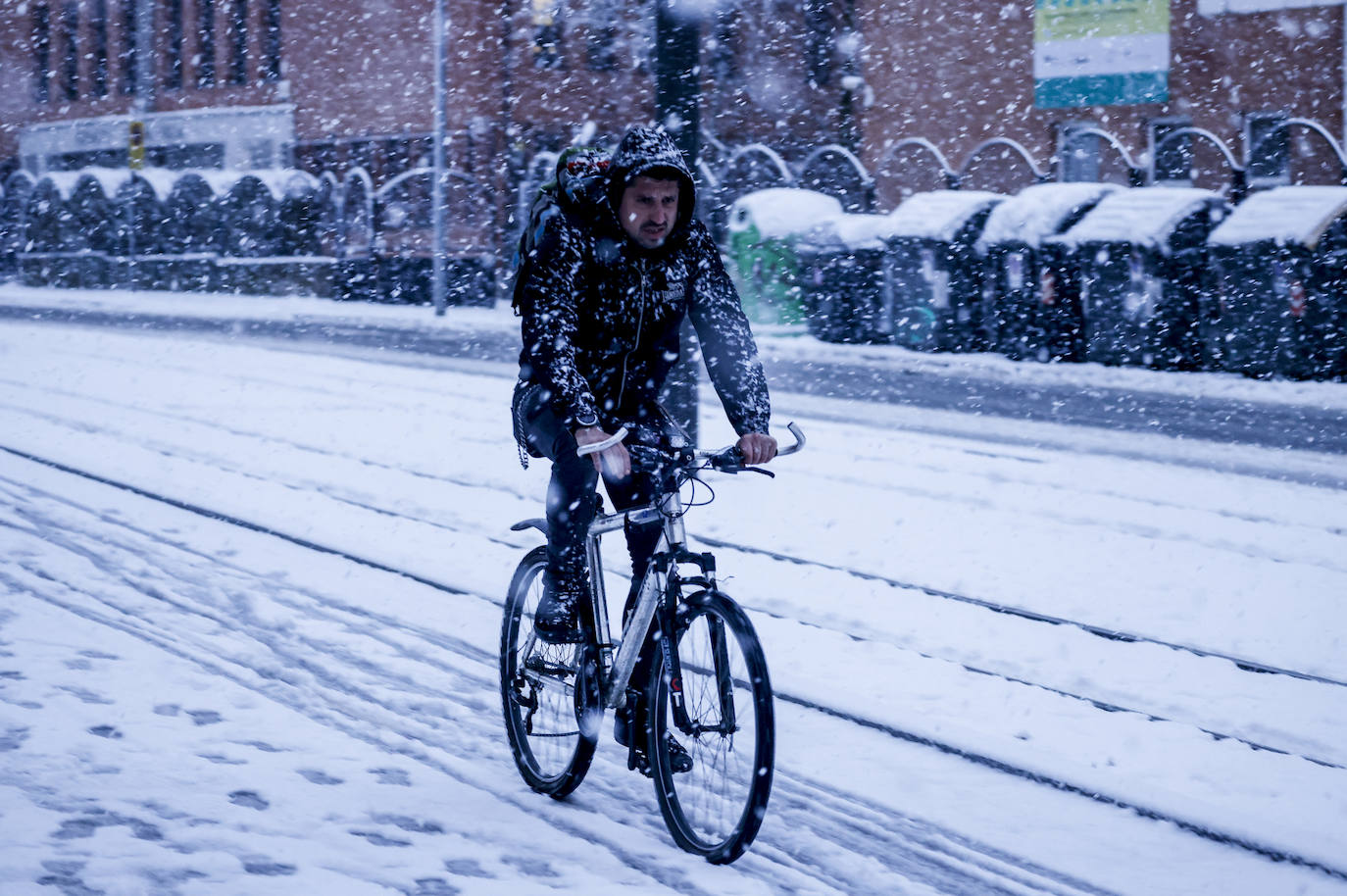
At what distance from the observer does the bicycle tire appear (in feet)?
13.1

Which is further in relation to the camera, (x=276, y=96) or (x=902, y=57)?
(x=276, y=96)

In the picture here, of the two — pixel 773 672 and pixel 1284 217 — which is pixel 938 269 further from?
pixel 773 672

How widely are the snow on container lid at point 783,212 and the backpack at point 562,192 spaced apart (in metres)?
16.5

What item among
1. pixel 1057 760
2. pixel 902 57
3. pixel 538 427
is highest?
pixel 902 57

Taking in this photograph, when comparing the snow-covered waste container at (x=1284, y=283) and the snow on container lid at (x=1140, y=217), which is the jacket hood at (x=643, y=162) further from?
the snow on container lid at (x=1140, y=217)

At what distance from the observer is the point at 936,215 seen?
59.9 ft

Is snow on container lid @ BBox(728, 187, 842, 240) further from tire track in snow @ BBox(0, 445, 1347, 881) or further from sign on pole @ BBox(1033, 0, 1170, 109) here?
tire track in snow @ BBox(0, 445, 1347, 881)

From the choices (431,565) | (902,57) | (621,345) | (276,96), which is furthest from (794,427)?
(276,96)

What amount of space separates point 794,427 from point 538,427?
2.08ft

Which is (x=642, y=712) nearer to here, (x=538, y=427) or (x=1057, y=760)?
(x=538, y=427)

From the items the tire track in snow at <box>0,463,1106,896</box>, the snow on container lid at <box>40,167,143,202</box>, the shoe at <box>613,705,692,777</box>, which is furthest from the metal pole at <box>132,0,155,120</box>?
the shoe at <box>613,705,692,777</box>

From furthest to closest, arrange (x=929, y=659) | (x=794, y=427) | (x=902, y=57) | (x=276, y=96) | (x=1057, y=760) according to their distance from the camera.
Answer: (x=276, y=96) → (x=902, y=57) → (x=929, y=659) → (x=1057, y=760) → (x=794, y=427)

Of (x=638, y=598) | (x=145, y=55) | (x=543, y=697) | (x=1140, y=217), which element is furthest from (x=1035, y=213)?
(x=145, y=55)

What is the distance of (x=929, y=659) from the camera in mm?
5520
